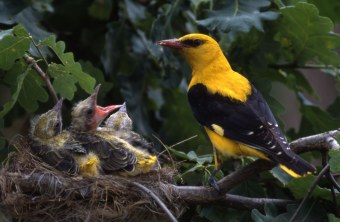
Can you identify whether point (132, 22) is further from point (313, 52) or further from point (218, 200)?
point (218, 200)

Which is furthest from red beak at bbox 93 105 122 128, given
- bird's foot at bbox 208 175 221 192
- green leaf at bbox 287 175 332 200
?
green leaf at bbox 287 175 332 200

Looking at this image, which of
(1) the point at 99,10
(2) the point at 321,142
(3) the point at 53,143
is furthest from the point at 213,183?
(1) the point at 99,10

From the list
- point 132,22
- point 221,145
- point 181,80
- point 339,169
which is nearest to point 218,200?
point 221,145

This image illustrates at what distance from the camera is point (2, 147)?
5.04m

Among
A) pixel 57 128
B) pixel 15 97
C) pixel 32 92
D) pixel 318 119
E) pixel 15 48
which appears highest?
pixel 15 48

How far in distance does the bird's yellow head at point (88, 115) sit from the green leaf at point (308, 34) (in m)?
1.31

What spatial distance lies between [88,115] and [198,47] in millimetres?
815

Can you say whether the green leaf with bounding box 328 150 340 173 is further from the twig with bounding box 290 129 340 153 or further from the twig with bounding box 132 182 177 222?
the twig with bounding box 132 182 177 222

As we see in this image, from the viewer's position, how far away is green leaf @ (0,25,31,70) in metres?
4.85

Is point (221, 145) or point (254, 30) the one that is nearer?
point (221, 145)

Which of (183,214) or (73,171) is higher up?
(73,171)

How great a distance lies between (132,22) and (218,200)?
2.09m

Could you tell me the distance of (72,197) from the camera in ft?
15.7

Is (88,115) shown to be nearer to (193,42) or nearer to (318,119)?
(193,42)
